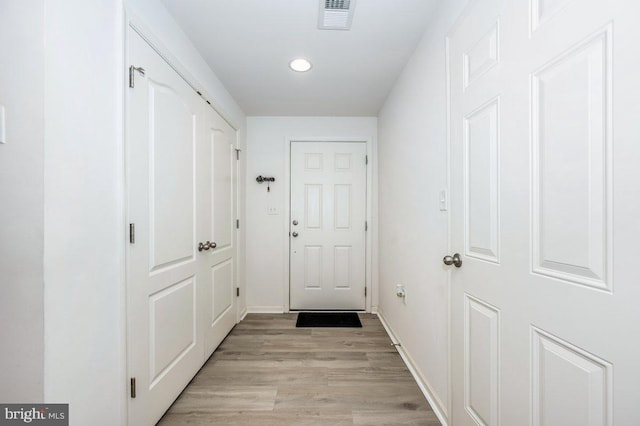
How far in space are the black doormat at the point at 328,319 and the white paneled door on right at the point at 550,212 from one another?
64.9 inches

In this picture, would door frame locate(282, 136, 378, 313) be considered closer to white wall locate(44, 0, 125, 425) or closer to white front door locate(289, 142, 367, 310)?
white front door locate(289, 142, 367, 310)

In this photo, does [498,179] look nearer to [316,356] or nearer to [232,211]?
[316,356]

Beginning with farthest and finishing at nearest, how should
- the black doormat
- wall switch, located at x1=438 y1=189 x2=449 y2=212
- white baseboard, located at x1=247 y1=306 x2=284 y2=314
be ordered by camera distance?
white baseboard, located at x1=247 y1=306 x2=284 y2=314, the black doormat, wall switch, located at x1=438 y1=189 x2=449 y2=212

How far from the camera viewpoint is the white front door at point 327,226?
319 centimetres

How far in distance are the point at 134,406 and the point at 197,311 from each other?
0.69 m

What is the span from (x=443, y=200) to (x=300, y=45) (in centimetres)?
141

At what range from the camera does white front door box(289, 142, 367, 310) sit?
3.19m

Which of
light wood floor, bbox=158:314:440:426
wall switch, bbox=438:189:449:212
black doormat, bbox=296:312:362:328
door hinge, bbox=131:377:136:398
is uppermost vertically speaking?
wall switch, bbox=438:189:449:212

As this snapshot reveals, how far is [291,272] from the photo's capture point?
3.18 meters

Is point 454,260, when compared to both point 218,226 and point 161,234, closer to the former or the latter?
point 161,234

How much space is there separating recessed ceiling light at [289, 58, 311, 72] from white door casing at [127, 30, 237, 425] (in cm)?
74

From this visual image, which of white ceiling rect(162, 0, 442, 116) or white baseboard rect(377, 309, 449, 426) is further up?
white ceiling rect(162, 0, 442, 116)

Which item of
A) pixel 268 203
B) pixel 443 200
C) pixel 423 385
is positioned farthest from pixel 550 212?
pixel 268 203

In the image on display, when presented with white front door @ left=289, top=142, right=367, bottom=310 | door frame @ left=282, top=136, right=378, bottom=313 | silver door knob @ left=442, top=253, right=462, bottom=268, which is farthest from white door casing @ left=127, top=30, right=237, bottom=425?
silver door knob @ left=442, top=253, right=462, bottom=268
